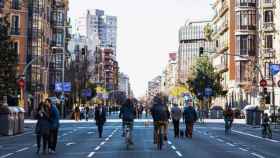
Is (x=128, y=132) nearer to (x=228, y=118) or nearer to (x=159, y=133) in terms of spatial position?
(x=159, y=133)

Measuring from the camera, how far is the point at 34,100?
3374 inches

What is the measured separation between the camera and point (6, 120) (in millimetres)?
35031

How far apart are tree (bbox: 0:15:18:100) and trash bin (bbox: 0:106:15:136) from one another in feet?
17.7

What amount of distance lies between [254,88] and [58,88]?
1100 inches

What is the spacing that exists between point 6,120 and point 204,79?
221ft

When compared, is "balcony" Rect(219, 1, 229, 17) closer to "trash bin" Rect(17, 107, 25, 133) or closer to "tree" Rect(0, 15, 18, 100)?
"tree" Rect(0, 15, 18, 100)

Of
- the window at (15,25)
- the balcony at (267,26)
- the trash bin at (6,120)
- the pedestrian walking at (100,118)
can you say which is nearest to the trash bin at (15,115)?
the trash bin at (6,120)

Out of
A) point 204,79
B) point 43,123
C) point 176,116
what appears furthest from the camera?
point 204,79

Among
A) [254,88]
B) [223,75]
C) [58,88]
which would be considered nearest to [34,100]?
[58,88]

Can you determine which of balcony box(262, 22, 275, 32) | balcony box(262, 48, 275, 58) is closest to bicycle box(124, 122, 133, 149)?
balcony box(262, 48, 275, 58)

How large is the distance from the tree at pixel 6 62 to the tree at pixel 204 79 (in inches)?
2349

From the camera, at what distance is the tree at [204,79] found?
3910 inches

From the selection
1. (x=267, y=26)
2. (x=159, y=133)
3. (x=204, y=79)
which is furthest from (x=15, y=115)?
(x=204, y=79)

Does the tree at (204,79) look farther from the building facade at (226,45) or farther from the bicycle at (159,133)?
the bicycle at (159,133)
